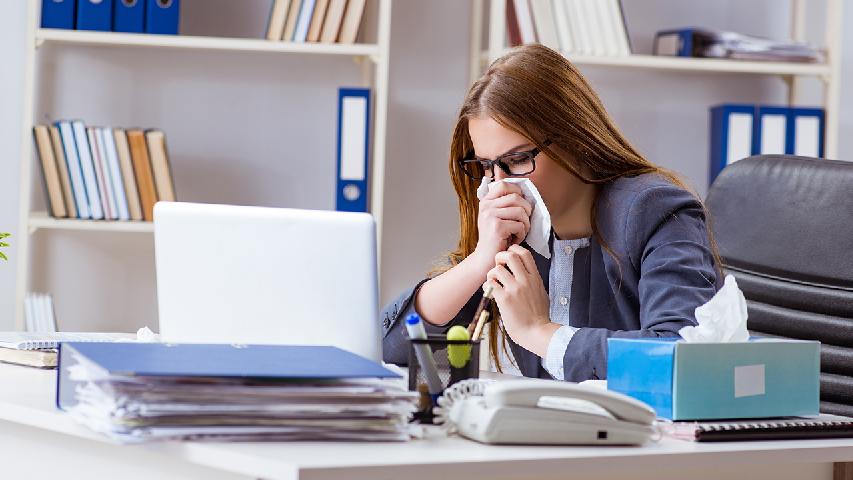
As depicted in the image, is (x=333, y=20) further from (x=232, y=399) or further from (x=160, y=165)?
(x=232, y=399)

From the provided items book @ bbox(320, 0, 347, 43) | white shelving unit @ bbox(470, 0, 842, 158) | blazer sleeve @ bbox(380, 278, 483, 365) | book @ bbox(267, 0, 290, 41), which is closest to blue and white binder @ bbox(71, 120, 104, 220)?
book @ bbox(267, 0, 290, 41)

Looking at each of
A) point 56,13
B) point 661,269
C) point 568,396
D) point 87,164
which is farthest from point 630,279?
point 56,13

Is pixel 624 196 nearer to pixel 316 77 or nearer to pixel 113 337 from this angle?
pixel 113 337

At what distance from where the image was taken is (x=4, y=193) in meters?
2.93

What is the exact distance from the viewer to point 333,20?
279 cm

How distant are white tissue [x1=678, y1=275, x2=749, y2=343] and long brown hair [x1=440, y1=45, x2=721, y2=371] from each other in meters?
0.60

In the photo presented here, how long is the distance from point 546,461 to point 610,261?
31.8 inches

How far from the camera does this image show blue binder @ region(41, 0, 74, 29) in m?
2.73

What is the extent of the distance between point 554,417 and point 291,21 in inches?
77.4

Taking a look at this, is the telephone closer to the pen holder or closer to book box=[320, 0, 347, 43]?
the pen holder

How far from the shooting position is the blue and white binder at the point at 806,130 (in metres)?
2.97

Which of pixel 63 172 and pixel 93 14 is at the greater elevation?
pixel 93 14

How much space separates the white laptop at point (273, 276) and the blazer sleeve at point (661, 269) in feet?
1.02

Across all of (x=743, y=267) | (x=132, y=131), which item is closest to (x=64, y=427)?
(x=743, y=267)
